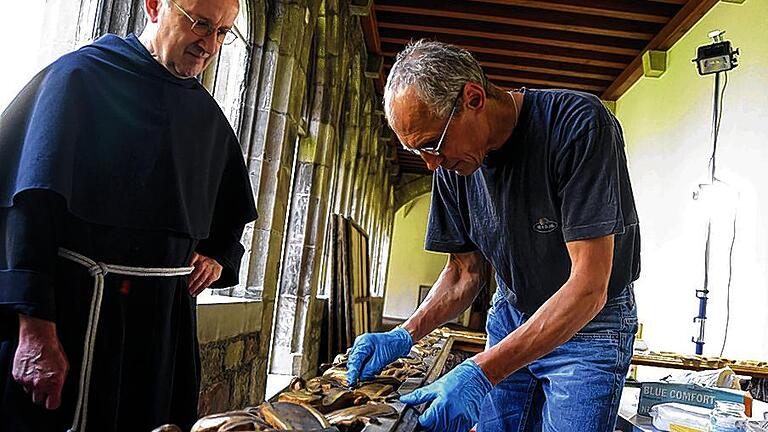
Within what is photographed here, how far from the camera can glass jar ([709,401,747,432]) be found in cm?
237

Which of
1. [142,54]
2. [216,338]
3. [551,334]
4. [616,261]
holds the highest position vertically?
[142,54]

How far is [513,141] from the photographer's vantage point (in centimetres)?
191

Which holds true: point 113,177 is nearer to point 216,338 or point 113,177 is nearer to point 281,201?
point 216,338

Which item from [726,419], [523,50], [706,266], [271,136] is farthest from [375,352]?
[523,50]

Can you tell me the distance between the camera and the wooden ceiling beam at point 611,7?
756cm

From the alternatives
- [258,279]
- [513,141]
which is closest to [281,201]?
[258,279]

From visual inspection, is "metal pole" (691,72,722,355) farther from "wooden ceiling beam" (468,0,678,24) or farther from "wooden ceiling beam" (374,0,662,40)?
"wooden ceiling beam" (374,0,662,40)

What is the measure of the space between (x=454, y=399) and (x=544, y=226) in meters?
0.56

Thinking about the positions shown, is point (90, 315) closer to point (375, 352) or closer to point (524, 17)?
point (375, 352)

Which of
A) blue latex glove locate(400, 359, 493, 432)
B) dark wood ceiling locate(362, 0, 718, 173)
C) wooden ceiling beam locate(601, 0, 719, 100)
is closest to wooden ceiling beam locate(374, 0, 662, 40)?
dark wood ceiling locate(362, 0, 718, 173)

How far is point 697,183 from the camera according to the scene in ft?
22.9

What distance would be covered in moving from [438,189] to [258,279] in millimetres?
2930

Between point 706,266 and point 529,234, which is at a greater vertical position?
point 706,266

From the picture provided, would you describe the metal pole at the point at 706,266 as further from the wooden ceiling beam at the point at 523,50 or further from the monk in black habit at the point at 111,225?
the monk in black habit at the point at 111,225
